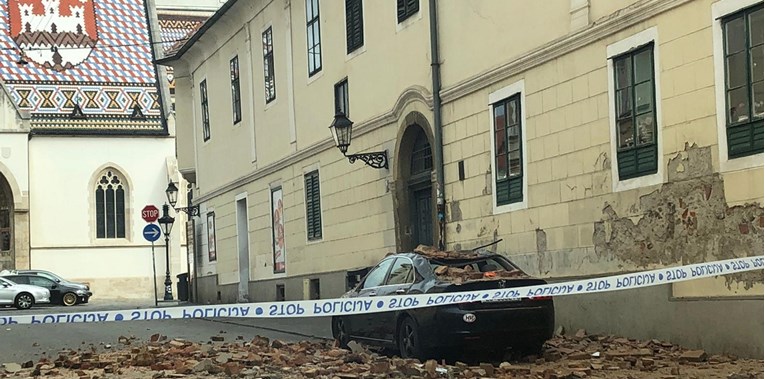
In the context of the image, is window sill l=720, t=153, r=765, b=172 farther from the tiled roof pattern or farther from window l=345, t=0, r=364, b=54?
the tiled roof pattern

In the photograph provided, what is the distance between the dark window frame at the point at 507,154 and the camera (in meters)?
16.9

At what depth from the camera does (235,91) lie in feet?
104

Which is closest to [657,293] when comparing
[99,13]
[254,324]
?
[254,324]

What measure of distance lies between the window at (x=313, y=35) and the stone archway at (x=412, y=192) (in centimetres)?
494

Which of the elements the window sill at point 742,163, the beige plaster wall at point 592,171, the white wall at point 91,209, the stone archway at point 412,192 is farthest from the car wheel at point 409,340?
the white wall at point 91,209

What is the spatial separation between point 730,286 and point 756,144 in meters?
1.65

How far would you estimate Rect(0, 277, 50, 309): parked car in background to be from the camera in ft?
136

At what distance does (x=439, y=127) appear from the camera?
19.2 m

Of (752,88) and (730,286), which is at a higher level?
(752,88)

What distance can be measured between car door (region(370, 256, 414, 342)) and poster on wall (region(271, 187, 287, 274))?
14086mm

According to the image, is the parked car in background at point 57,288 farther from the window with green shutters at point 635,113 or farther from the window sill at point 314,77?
the window with green shutters at point 635,113

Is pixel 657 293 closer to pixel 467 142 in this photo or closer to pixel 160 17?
pixel 467 142

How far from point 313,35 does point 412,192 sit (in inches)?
238

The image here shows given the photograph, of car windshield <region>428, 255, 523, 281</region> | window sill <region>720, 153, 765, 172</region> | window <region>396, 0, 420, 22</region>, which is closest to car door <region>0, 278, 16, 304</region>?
window <region>396, 0, 420, 22</region>
